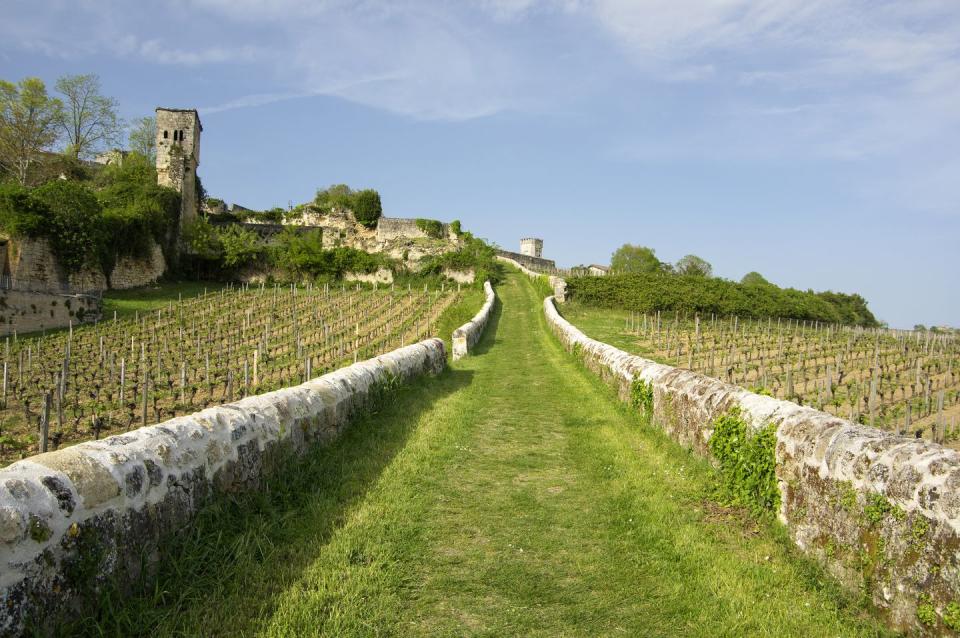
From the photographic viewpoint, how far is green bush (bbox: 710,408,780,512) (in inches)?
187

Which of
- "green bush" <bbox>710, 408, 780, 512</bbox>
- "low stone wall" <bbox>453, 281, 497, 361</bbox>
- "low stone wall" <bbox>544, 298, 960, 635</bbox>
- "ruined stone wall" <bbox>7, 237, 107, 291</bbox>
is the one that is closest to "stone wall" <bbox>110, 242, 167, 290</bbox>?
"ruined stone wall" <bbox>7, 237, 107, 291</bbox>

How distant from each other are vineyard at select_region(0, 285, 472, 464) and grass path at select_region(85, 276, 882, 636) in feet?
19.4

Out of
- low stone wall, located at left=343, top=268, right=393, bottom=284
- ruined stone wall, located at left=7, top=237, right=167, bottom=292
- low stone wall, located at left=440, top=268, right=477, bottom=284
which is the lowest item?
ruined stone wall, located at left=7, top=237, right=167, bottom=292

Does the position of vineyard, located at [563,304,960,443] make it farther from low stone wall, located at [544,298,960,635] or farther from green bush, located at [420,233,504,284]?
green bush, located at [420,233,504,284]

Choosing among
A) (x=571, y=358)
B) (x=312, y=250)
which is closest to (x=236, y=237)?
(x=312, y=250)

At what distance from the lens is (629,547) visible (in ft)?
14.5

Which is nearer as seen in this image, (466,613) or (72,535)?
(72,535)

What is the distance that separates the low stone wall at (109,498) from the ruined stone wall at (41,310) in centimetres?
2874

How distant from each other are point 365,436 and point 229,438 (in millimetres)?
2724

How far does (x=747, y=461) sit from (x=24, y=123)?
5574 cm

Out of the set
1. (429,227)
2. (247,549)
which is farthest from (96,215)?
(247,549)

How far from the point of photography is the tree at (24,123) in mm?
43969

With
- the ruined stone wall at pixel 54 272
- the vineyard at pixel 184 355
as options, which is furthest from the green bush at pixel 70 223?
the vineyard at pixel 184 355

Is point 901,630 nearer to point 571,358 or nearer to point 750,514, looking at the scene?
point 750,514
